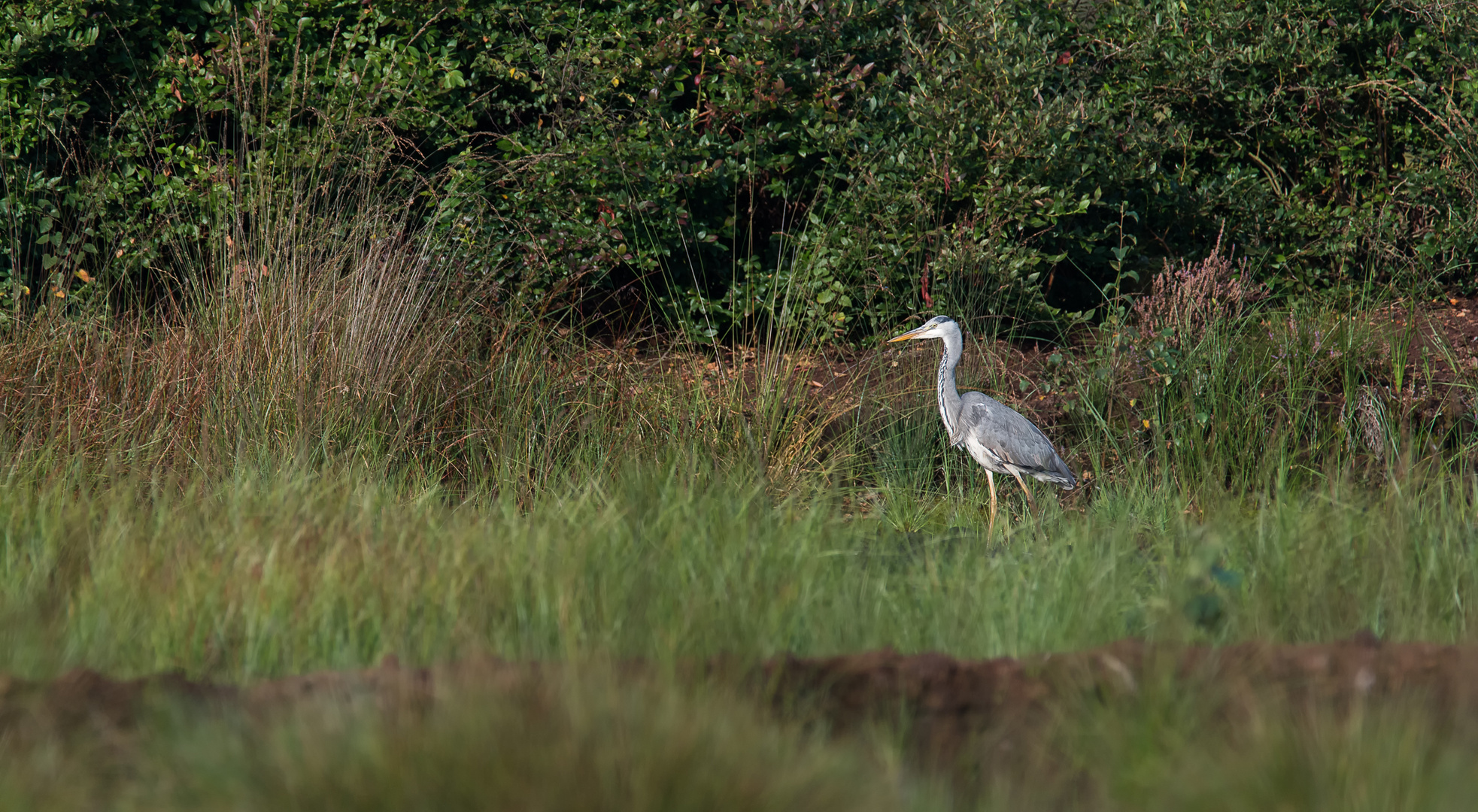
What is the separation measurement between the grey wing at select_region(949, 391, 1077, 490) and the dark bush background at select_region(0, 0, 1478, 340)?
106 centimetres

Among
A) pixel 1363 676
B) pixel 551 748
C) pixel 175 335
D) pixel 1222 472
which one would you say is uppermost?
pixel 551 748

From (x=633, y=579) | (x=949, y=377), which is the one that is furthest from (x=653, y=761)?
(x=949, y=377)

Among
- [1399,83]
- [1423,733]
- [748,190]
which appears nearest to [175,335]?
[748,190]

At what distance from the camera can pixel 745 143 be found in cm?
716

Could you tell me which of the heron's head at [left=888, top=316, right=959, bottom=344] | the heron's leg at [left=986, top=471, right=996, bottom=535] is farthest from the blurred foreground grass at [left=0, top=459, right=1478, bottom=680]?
the heron's head at [left=888, top=316, right=959, bottom=344]

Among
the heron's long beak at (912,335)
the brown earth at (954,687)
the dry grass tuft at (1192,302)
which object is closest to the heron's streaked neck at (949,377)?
the heron's long beak at (912,335)

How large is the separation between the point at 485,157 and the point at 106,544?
3.27 meters

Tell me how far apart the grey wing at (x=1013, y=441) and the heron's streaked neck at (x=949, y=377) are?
18 cm

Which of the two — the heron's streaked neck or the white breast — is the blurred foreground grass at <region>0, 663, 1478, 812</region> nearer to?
the white breast

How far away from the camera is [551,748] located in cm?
234

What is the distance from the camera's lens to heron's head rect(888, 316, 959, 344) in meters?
6.28

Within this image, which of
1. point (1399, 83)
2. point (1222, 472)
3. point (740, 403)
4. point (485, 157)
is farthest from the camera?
point (1399, 83)

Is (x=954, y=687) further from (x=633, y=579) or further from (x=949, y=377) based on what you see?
(x=949, y=377)

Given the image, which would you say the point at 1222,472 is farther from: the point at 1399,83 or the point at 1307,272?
the point at 1399,83
